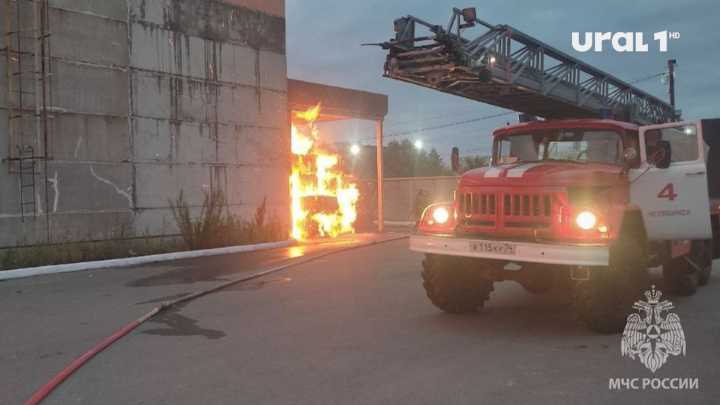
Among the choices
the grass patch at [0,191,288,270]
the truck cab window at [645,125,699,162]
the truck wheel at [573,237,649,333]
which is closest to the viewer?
the truck wheel at [573,237,649,333]

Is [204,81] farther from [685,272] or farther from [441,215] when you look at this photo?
[685,272]

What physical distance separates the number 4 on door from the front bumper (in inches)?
88.8

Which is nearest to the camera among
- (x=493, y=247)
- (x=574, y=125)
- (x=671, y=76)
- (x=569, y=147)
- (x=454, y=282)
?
(x=493, y=247)

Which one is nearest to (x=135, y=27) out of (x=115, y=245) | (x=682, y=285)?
(x=115, y=245)

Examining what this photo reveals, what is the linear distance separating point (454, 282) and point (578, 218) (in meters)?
1.80

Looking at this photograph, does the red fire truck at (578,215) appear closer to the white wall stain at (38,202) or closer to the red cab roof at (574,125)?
the red cab roof at (574,125)

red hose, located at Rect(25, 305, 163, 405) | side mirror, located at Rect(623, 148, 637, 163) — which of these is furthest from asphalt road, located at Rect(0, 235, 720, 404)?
side mirror, located at Rect(623, 148, 637, 163)

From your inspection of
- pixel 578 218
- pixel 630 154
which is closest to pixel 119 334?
pixel 578 218

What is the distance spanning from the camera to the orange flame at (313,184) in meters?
19.6

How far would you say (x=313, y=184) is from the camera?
20172 mm

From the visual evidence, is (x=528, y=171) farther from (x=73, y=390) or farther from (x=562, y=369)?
(x=73, y=390)

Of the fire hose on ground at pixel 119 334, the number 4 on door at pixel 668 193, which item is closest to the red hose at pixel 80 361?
the fire hose on ground at pixel 119 334

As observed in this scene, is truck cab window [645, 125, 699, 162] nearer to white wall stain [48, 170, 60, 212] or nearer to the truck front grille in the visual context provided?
the truck front grille

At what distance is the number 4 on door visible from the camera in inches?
286
